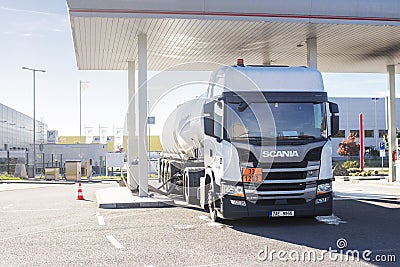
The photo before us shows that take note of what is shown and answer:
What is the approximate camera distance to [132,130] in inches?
888

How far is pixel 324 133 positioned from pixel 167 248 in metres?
4.59

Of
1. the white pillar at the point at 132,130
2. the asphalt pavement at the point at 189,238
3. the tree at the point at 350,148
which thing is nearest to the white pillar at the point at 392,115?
the asphalt pavement at the point at 189,238

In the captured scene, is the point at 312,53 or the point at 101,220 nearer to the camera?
the point at 101,220

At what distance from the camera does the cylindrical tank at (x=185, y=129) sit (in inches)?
597

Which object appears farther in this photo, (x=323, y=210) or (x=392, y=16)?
(x=392, y=16)

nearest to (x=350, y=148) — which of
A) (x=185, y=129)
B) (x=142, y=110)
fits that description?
(x=142, y=110)

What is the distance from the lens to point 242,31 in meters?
17.9

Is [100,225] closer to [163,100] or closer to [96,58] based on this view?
[163,100]

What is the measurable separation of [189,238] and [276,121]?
3187 mm

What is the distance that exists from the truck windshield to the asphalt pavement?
202cm

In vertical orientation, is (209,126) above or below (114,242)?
above

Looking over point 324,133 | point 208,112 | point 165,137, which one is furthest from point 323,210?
point 165,137

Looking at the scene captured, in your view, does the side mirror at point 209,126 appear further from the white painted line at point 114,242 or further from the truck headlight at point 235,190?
the white painted line at point 114,242

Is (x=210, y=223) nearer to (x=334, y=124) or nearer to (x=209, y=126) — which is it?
(x=209, y=126)
